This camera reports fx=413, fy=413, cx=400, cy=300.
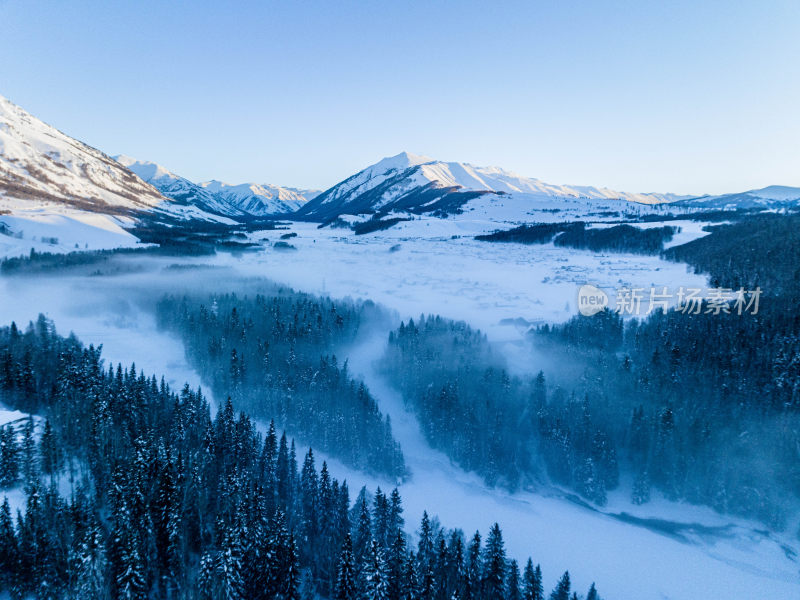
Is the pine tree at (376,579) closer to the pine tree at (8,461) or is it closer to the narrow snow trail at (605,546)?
the narrow snow trail at (605,546)

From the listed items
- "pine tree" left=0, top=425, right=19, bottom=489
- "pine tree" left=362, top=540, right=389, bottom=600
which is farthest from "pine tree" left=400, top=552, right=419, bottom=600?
"pine tree" left=0, top=425, right=19, bottom=489

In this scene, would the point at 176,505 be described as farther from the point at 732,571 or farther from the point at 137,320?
the point at 137,320

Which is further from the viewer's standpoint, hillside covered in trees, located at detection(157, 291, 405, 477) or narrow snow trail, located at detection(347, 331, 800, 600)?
hillside covered in trees, located at detection(157, 291, 405, 477)

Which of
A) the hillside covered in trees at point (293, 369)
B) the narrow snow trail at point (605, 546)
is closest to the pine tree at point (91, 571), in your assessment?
the narrow snow trail at point (605, 546)

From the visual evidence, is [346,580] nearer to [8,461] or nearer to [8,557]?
[8,557]

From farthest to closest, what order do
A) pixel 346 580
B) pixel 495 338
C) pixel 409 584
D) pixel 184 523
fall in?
pixel 495 338 < pixel 184 523 < pixel 346 580 < pixel 409 584

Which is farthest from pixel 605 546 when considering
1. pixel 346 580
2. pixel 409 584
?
pixel 346 580

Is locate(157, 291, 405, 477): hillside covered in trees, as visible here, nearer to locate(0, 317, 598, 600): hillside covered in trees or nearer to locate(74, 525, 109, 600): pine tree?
locate(0, 317, 598, 600): hillside covered in trees

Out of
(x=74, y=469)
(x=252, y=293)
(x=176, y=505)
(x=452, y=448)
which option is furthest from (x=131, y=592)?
(x=252, y=293)

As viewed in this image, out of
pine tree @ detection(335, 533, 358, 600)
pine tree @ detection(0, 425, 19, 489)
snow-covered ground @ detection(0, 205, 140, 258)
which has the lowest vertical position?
pine tree @ detection(335, 533, 358, 600)
